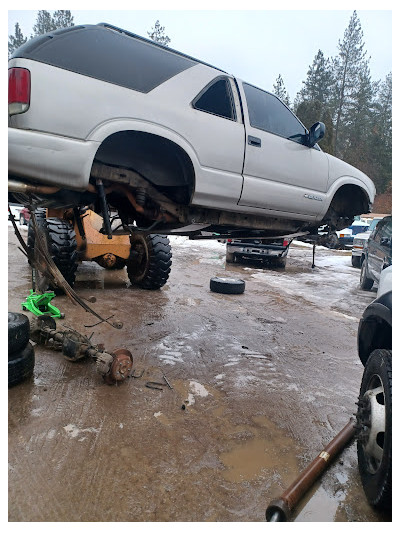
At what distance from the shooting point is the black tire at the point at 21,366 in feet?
9.48

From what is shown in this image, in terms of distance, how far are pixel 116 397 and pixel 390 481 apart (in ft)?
6.36

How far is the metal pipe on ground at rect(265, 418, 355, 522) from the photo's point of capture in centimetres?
185

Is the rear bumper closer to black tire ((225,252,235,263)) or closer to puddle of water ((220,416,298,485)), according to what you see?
puddle of water ((220,416,298,485))

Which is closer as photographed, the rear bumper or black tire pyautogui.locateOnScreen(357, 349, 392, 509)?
black tire pyautogui.locateOnScreen(357, 349, 392, 509)

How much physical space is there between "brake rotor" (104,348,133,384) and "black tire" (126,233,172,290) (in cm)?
356

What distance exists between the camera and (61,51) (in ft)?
7.94

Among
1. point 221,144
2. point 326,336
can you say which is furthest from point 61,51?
point 326,336

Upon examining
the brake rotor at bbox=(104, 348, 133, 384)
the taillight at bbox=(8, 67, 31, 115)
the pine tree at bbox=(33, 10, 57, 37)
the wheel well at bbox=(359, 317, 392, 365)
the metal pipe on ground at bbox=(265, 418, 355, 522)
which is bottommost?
the metal pipe on ground at bbox=(265, 418, 355, 522)

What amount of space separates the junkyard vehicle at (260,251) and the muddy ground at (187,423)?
4893mm

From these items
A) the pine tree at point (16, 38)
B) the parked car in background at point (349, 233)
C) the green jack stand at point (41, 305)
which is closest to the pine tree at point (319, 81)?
the parked car in background at point (349, 233)

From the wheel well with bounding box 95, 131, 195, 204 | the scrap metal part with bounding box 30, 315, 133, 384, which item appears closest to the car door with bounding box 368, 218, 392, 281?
the wheel well with bounding box 95, 131, 195, 204

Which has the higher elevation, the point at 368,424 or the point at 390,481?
the point at 368,424

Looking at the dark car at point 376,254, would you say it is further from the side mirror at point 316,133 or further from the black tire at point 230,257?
the black tire at point 230,257
